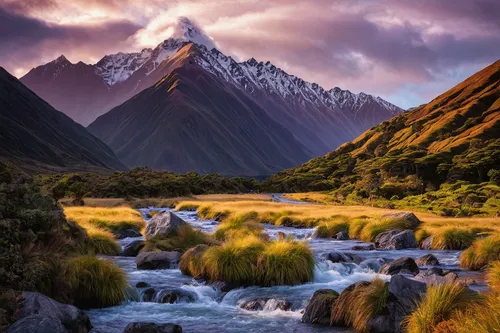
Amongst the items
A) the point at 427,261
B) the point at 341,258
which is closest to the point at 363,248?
the point at 427,261

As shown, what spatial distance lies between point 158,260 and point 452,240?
70.2ft

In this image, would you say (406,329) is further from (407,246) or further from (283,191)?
(283,191)

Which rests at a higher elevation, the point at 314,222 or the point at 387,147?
the point at 387,147

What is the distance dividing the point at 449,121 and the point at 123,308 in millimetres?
178882

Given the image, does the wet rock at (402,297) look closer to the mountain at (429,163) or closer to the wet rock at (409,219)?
the wet rock at (409,219)

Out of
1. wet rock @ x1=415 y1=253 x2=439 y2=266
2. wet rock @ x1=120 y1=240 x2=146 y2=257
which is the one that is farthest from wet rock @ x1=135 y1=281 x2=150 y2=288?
wet rock @ x1=415 y1=253 x2=439 y2=266

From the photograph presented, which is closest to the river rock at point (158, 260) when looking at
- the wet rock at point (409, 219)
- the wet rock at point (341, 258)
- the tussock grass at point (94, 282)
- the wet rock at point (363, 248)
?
the tussock grass at point (94, 282)

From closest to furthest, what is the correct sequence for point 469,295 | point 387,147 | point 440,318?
point 440,318
point 469,295
point 387,147

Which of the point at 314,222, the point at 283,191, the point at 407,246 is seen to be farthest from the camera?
the point at 283,191

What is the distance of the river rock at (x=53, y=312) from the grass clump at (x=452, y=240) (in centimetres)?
2683

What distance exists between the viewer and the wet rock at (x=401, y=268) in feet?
77.4

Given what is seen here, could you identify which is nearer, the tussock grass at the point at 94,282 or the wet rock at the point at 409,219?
the tussock grass at the point at 94,282

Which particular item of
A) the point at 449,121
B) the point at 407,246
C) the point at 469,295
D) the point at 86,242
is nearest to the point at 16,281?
the point at 86,242

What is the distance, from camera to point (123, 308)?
18.8 m
